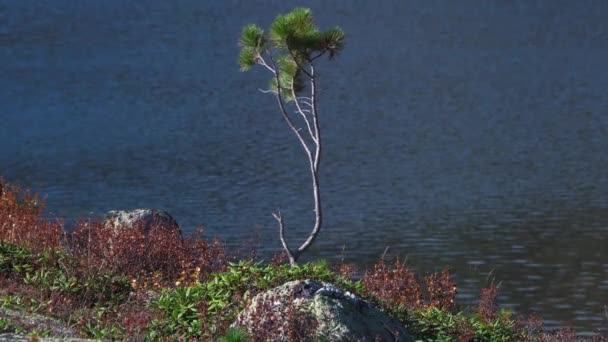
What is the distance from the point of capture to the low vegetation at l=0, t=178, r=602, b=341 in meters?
10.1

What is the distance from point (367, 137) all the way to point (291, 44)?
30.5m

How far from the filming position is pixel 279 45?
15.2m

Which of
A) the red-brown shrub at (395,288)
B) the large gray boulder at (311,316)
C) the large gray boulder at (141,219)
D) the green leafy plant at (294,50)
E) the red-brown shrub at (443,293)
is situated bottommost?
the red-brown shrub at (443,293)

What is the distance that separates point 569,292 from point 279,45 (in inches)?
350

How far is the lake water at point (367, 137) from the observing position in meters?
26.3

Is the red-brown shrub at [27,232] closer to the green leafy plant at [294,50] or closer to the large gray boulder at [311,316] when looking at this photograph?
the green leafy plant at [294,50]

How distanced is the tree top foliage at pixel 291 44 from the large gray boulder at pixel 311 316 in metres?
5.63

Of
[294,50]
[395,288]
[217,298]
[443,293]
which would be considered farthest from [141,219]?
[217,298]

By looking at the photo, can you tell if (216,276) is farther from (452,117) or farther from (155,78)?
(155,78)

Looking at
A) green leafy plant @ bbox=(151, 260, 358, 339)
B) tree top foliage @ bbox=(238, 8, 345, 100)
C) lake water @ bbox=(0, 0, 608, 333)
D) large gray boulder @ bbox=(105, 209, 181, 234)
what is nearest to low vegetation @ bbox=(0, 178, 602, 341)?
green leafy plant @ bbox=(151, 260, 358, 339)

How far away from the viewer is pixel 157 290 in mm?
12391

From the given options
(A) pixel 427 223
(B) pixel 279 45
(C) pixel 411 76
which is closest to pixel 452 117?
(C) pixel 411 76

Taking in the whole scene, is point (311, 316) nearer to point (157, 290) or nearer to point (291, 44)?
point (157, 290)

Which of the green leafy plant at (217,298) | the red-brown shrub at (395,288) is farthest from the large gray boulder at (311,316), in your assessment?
the red-brown shrub at (395,288)
